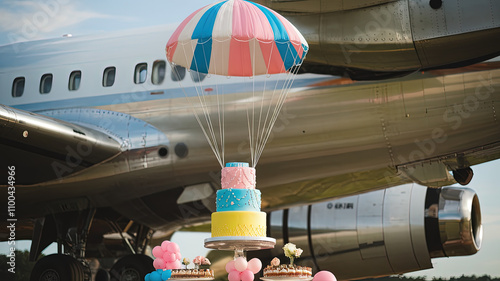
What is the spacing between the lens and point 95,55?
13.2m

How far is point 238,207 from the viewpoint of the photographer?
7.75 m

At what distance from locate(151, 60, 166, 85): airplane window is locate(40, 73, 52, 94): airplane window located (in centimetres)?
211

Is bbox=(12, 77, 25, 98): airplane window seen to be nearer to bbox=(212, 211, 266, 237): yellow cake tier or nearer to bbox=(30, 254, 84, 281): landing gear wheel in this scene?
bbox=(30, 254, 84, 281): landing gear wheel

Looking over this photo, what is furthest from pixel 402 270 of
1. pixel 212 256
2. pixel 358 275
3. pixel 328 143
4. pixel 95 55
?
pixel 95 55

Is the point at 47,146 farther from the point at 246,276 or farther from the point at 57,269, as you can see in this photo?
the point at 246,276

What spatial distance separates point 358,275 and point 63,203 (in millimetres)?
5300

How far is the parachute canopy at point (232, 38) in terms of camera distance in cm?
889

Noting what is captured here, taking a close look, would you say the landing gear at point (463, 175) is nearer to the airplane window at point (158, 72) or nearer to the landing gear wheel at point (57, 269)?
the airplane window at point (158, 72)

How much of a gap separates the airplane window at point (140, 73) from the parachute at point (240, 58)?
25.5 inches

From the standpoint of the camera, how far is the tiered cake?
7656 millimetres

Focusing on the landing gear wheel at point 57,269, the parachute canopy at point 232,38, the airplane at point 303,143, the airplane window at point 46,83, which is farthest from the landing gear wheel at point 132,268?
the parachute canopy at point 232,38

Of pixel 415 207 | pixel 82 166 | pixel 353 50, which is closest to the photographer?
pixel 353 50

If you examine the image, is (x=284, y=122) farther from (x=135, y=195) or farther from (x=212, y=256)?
(x=212, y=256)

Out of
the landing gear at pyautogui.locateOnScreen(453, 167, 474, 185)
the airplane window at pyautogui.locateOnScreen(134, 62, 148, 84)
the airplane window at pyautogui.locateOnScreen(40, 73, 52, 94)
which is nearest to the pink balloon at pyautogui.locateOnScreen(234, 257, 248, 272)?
the landing gear at pyautogui.locateOnScreen(453, 167, 474, 185)
